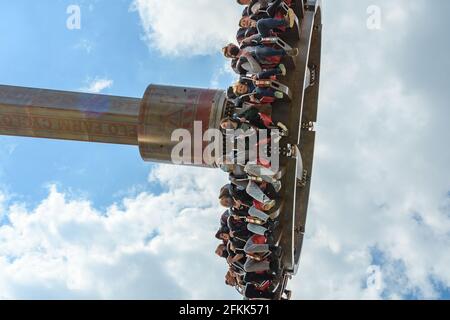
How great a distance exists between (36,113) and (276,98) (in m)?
6.91

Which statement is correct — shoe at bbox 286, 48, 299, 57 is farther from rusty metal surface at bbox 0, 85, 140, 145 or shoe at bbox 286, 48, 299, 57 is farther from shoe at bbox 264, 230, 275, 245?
shoe at bbox 264, 230, 275, 245

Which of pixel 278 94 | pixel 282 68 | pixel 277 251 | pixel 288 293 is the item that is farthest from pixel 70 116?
pixel 288 293

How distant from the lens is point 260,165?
43.3 ft

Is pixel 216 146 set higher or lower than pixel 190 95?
lower

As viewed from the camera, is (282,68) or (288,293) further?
(288,293)

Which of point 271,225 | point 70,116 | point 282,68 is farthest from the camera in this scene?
point 70,116

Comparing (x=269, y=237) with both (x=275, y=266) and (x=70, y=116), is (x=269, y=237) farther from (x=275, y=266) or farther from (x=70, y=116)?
(x=70, y=116)

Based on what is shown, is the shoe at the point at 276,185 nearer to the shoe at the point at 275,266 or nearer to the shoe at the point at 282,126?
the shoe at the point at 282,126

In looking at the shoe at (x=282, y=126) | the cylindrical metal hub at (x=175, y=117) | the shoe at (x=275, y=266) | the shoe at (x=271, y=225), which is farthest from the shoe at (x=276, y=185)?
the shoe at (x=275, y=266)

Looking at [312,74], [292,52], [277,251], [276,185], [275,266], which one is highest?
[292,52]

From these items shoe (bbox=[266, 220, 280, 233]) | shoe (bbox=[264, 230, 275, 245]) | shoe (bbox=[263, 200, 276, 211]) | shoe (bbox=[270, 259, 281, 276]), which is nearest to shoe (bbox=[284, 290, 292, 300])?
shoe (bbox=[270, 259, 281, 276])
